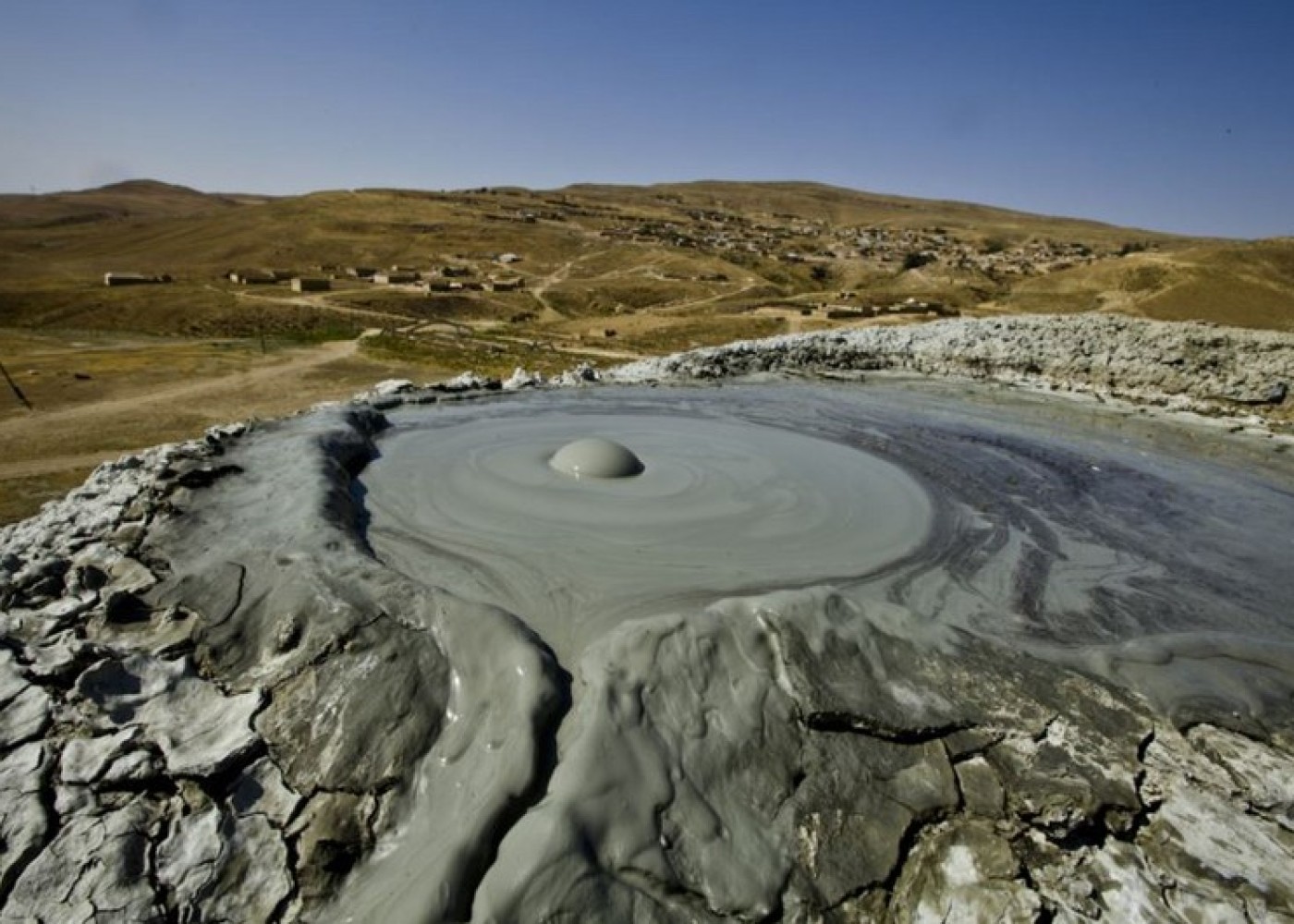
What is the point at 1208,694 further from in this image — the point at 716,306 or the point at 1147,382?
the point at 716,306

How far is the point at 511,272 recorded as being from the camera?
46.8 metres

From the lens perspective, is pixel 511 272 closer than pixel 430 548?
No

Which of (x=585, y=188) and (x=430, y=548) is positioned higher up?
(x=585, y=188)

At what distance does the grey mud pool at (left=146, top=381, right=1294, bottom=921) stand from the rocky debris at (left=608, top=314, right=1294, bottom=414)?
23.1ft

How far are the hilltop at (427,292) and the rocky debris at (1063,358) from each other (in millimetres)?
9478

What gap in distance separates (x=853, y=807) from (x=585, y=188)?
127807 millimetres

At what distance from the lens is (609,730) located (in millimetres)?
3422

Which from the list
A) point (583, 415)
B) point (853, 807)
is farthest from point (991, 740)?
point (583, 415)

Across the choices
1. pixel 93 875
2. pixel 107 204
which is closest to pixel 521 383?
pixel 93 875

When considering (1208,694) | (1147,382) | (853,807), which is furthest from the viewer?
(1147,382)

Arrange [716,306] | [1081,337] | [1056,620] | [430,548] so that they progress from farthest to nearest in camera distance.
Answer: [716,306] < [1081,337] < [430,548] < [1056,620]

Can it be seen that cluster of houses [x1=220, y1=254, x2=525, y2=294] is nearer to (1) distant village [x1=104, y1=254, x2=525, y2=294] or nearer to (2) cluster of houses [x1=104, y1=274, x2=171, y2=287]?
(1) distant village [x1=104, y1=254, x2=525, y2=294]

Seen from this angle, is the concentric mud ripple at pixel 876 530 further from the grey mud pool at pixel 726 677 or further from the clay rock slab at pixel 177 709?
the clay rock slab at pixel 177 709

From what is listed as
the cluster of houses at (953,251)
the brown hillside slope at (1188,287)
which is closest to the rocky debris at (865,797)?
the brown hillside slope at (1188,287)
